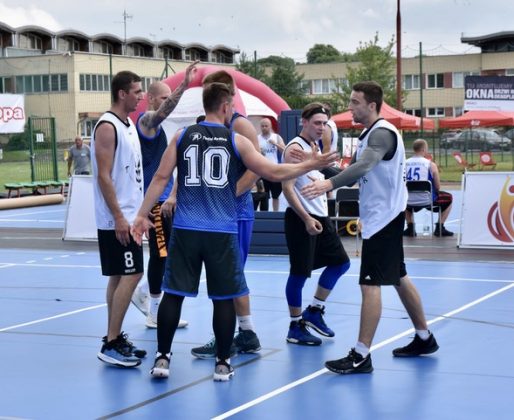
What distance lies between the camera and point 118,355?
778 centimetres

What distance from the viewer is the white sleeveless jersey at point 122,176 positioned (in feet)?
25.7

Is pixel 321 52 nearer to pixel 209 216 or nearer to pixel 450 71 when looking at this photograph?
pixel 450 71

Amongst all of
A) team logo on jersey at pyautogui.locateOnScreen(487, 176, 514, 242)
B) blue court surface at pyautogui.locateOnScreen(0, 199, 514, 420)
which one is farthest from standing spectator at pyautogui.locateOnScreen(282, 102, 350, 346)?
team logo on jersey at pyautogui.locateOnScreen(487, 176, 514, 242)

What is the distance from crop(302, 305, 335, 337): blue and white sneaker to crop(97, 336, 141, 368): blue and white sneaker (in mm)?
1670

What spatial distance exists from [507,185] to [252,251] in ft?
12.7

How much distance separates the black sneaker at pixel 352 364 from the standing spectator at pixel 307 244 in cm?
105

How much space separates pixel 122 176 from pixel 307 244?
1694 millimetres

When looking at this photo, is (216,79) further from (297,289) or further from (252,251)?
(252,251)

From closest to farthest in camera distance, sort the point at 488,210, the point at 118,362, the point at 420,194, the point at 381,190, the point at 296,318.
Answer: the point at 381,190
the point at 118,362
the point at 296,318
the point at 488,210
the point at 420,194

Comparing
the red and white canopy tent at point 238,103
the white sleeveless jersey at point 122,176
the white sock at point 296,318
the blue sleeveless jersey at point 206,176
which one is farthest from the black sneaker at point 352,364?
the red and white canopy tent at point 238,103

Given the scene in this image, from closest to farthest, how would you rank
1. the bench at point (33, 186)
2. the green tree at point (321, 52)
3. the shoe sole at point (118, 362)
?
the shoe sole at point (118, 362), the bench at point (33, 186), the green tree at point (321, 52)

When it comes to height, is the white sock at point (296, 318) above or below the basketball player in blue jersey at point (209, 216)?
below

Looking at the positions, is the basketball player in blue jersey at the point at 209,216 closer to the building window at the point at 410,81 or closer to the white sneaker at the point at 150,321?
the white sneaker at the point at 150,321

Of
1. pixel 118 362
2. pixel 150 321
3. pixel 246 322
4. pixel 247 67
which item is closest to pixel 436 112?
pixel 247 67
